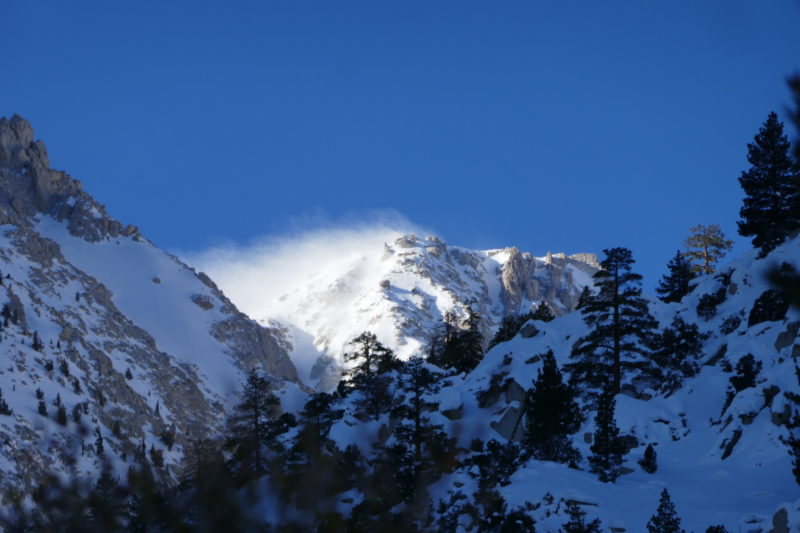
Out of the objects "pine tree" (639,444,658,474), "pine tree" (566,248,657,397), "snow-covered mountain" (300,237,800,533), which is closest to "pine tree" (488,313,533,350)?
"snow-covered mountain" (300,237,800,533)

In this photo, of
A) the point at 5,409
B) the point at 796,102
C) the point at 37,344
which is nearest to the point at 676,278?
the point at 796,102

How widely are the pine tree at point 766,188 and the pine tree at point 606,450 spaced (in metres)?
19.2

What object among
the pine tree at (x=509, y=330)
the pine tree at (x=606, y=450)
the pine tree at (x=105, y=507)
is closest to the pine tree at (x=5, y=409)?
the pine tree at (x=509, y=330)

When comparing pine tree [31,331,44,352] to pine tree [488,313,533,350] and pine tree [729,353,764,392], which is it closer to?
pine tree [488,313,533,350]

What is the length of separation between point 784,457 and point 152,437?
544 ft

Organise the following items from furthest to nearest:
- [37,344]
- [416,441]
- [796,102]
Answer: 1. [37,344]
2. [416,441]
3. [796,102]

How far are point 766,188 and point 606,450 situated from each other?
23.8 m

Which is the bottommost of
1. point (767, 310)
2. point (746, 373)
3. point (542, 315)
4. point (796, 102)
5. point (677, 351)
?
point (796, 102)

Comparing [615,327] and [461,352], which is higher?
[461,352]

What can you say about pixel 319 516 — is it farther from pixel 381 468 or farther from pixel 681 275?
pixel 681 275

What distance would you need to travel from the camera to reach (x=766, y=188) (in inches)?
1527

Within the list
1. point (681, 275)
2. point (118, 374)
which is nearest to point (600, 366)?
point (681, 275)

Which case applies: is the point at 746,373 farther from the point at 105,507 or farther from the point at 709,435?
the point at 105,507

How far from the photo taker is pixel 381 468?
260 inches
